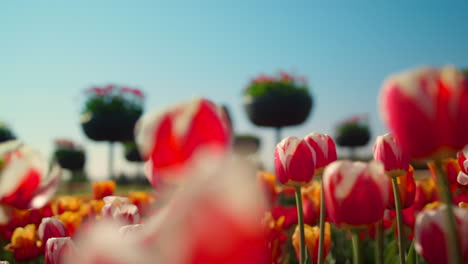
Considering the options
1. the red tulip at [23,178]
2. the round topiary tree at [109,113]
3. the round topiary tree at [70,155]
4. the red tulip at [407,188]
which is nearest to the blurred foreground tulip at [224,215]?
the red tulip at [23,178]

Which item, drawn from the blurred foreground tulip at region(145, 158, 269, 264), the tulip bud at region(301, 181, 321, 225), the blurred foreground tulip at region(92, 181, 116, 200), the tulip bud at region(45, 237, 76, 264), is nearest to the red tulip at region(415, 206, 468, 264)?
the blurred foreground tulip at region(145, 158, 269, 264)

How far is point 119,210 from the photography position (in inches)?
30.5

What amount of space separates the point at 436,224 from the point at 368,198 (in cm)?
9

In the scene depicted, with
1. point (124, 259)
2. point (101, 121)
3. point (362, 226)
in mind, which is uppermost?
point (124, 259)

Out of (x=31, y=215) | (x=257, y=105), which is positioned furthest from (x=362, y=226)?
(x=257, y=105)

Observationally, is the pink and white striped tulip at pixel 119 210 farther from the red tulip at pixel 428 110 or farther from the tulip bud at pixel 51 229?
the red tulip at pixel 428 110

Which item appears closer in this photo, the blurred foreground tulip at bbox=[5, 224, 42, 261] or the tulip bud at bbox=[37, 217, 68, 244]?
the tulip bud at bbox=[37, 217, 68, 244]

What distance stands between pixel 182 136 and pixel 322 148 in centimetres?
63

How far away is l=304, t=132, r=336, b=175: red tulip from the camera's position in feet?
2.77

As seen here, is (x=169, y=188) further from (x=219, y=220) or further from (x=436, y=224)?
(x=436, y=224)

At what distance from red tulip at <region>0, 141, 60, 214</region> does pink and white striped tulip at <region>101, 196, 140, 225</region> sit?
0.15 metres

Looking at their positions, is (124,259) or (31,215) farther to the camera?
(31,215)

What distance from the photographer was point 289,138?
2.88ft

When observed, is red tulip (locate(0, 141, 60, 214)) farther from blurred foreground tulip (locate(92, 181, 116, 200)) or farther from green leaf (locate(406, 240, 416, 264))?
blurred foreground tulip (locate(92, 181, 116, 200))
